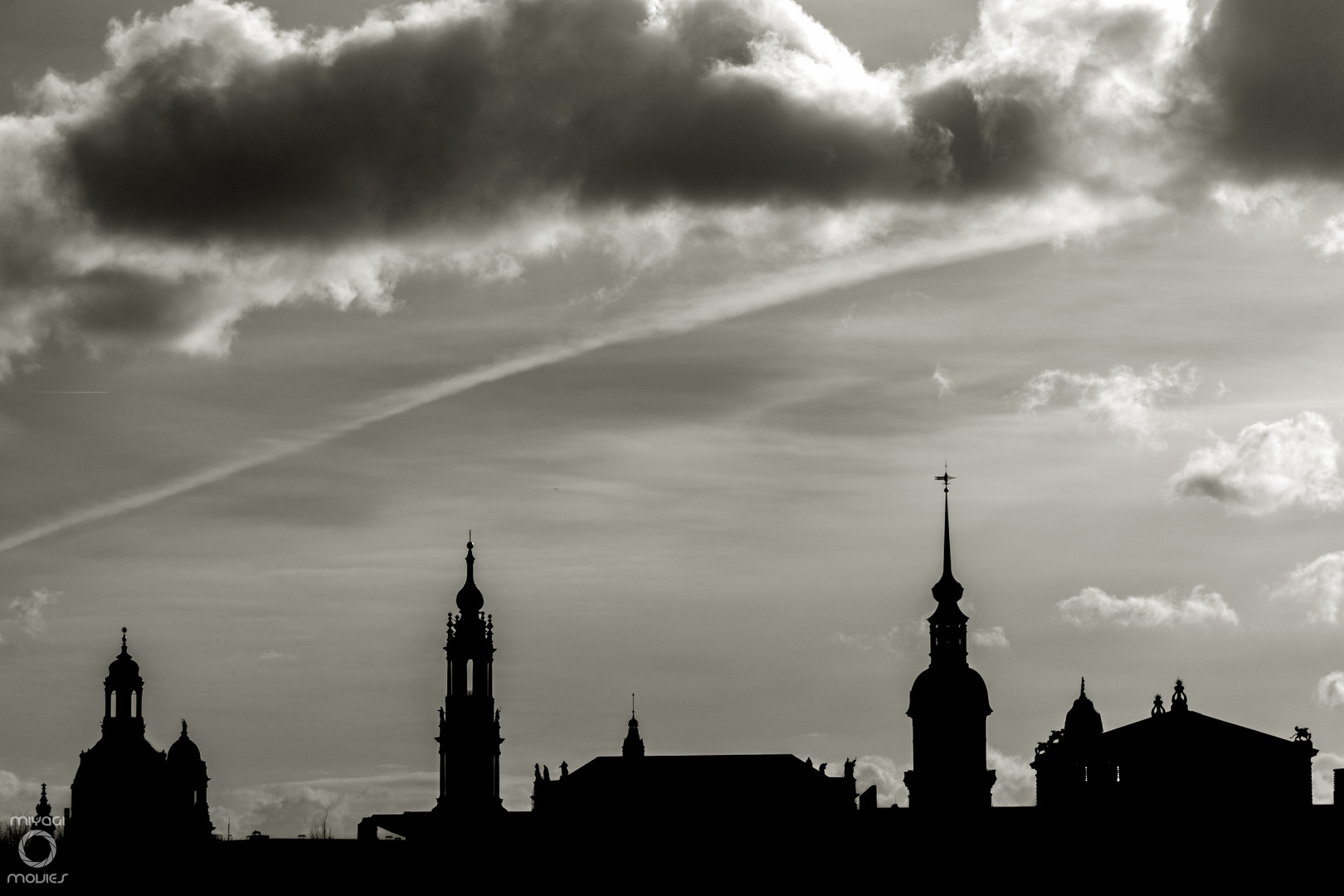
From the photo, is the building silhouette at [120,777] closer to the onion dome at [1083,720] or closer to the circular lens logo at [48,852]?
the circular lens logo at [48,852]

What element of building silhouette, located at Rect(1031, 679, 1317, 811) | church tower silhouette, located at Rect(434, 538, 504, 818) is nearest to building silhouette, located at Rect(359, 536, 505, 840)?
A: church tower silhouette, located at Rect(434, 538, 504, 818)

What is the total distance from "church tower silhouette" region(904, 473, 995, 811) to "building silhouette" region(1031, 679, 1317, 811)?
7.06 m

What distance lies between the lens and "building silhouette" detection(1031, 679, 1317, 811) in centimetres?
9444

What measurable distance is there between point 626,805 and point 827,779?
9.34m

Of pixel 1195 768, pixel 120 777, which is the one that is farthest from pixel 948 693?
pixel 120 777

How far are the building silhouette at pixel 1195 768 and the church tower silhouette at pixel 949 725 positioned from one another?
7061 millimetres

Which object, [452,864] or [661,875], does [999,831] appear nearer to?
[661,875]

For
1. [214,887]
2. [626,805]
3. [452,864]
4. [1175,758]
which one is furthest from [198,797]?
[1175,758]

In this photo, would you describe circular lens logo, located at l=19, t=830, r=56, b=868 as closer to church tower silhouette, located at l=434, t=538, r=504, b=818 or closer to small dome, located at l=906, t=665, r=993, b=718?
church tower silhouette, located at l=434, t=538, r=504, b=818

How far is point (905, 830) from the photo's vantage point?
95375 millimetres

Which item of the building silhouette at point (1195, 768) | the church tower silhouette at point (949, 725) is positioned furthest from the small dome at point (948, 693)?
the building silhouette at point (1195, 768)

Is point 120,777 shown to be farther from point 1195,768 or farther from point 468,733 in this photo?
point 1195,768

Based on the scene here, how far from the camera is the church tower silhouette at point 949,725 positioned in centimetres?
8962

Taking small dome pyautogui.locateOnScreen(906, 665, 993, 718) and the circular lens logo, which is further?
the circular lens logo
